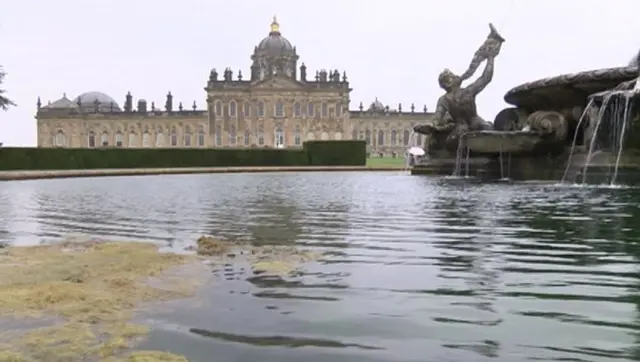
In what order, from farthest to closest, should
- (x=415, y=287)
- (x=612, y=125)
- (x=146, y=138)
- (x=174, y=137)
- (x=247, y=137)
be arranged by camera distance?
(x=146, y=138) → (x=174, y=137) → (x=247, y=137) → (x=612, y=125) → (x=415, y=287)

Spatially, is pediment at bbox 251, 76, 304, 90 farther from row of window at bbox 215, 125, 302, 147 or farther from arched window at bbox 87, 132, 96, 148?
arched window at bbox 87, 132, 96, 148

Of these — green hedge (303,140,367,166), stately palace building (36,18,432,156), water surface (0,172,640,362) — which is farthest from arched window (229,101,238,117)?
water surface (0,172,640,362)

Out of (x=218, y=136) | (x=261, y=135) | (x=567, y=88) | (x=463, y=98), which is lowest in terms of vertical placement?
(x=567, y=88)

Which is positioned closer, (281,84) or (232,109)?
(281,84)

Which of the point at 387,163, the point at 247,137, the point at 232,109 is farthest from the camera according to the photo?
the point at 232,109

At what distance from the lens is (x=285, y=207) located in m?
8.70

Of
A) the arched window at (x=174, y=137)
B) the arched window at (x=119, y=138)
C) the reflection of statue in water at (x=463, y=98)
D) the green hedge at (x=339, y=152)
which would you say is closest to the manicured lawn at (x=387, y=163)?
the green hedge at (x=339, y=152)

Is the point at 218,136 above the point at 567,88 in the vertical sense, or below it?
above

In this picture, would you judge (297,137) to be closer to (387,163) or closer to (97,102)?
(97,102)

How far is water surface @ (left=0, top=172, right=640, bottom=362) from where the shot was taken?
2.55 m

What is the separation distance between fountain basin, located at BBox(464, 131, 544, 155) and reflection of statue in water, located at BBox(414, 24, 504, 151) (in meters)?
3.07

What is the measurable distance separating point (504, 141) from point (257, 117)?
76.0m

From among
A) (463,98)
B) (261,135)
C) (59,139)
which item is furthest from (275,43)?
(463,98)

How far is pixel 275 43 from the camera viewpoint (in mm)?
93625
